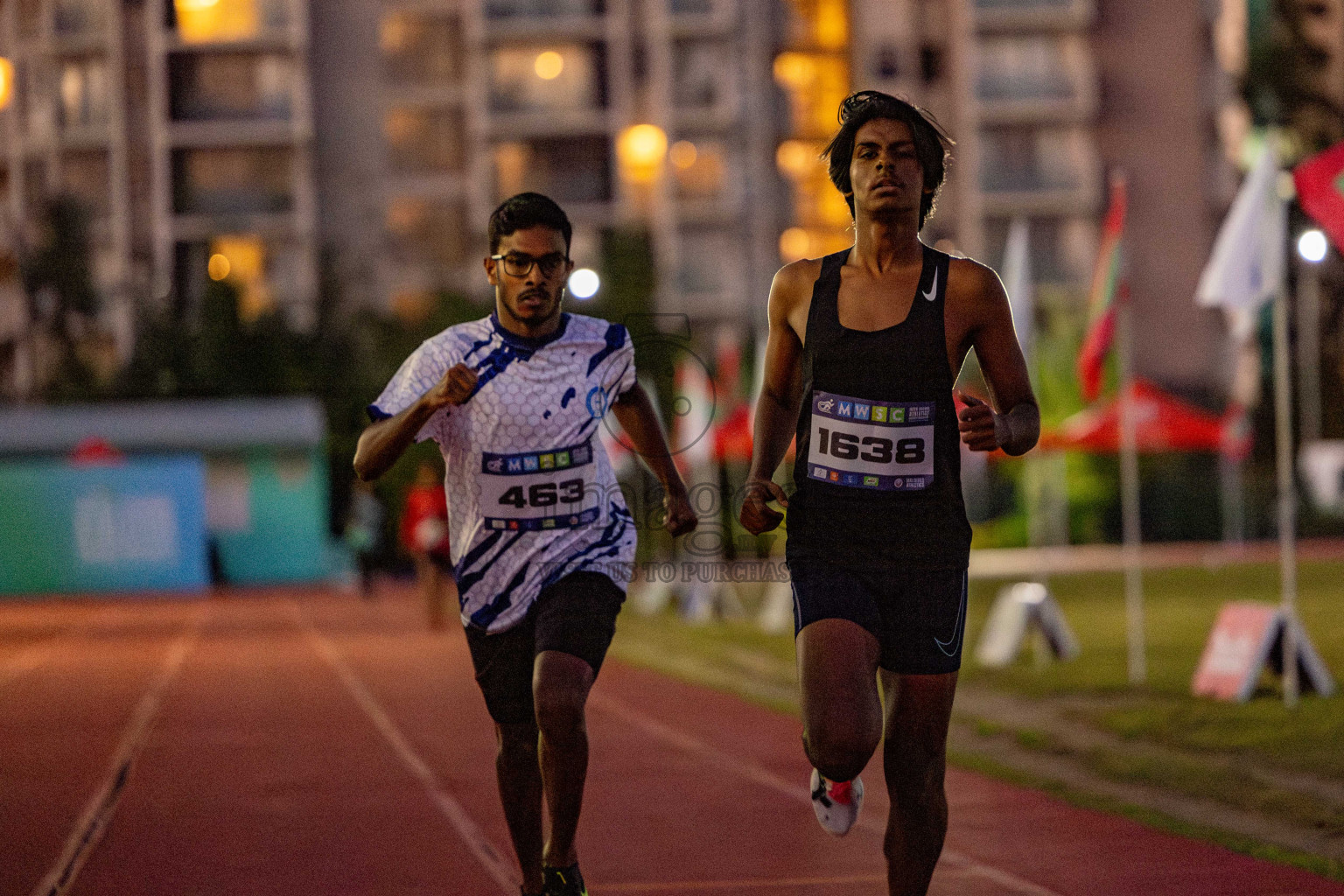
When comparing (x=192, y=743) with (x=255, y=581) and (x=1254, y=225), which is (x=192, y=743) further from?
(x=255, y=581)

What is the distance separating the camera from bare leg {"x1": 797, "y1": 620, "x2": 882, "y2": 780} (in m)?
4.99

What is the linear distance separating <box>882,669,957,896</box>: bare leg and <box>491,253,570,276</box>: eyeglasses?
5.40 feet

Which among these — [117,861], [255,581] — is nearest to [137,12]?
[255,581]

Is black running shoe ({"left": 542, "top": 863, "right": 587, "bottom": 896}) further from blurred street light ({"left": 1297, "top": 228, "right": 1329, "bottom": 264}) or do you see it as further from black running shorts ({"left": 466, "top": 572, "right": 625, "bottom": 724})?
blurred street light ({"left": 1297, "top": 228, "right": 1329, "bottom": 264})

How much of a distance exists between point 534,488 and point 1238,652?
8.89 meters

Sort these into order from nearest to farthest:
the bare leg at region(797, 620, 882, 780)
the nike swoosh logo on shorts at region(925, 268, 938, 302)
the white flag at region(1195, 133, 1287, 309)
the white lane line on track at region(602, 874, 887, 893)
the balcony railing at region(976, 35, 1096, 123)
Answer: the bare leg at region(797, 620, 882, 780) → the nike swoosh logo on shorts at region(925, 268, 938, 302) → the white lane line on track at region(602, 874, 887, 893) → the white flag at region(1195, 133, 1287, 309) → the balcony railing at region(976, 35, 1096, 123)

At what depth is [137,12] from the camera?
2468 inches

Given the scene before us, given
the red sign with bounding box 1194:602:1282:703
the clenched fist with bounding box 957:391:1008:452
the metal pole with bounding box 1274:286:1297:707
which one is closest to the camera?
the clenched fist with bounding box 957:391:1008:452

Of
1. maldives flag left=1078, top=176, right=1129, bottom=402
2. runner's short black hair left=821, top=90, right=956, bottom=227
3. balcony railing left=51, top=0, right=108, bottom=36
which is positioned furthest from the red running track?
balcony railing left=51, top=0, right=108, bottom=36

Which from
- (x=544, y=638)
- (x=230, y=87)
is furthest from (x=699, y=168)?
(x=544, y=638)

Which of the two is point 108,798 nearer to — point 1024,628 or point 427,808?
point 427,808

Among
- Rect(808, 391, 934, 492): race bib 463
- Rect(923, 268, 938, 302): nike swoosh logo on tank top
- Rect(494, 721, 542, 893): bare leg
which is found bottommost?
Rect(494, 721, 542, 893): bare leg

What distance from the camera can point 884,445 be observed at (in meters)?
5.13

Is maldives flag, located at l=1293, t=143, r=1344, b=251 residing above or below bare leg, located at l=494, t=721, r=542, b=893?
above
